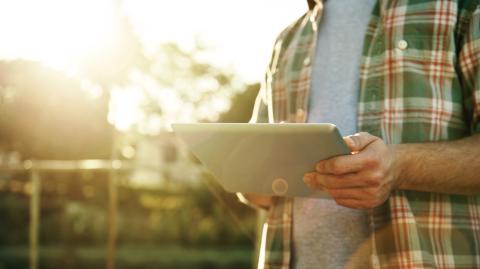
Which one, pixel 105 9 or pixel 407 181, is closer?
pixel 407 181

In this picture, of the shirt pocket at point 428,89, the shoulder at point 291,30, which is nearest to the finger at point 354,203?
the shirt pocket at point 428,89

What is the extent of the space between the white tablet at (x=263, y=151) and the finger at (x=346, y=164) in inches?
0.4

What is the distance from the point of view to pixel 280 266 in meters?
1.55

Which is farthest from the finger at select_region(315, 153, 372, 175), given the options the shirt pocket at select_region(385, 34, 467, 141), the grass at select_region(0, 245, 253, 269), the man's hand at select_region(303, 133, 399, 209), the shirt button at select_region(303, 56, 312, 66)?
the grass at select_region(0, 245, 253, 269)

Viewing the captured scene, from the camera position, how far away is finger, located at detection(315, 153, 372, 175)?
44.7 inches

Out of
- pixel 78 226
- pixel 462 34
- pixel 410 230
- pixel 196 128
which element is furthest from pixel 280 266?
pixel 78 226

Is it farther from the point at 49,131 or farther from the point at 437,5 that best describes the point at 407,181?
the point at 49,131

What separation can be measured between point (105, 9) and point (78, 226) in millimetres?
4057

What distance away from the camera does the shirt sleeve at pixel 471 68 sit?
1320mm

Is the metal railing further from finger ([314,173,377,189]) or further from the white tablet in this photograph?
finger ([314,173,377,189])

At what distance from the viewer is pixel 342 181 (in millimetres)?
1171

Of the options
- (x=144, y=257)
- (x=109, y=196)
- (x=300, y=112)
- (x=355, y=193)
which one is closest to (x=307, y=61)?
(x=300, y=112)

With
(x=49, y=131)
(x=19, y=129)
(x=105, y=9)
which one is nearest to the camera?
(x=105, y=9)

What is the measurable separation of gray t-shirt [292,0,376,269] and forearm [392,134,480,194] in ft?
0.62
